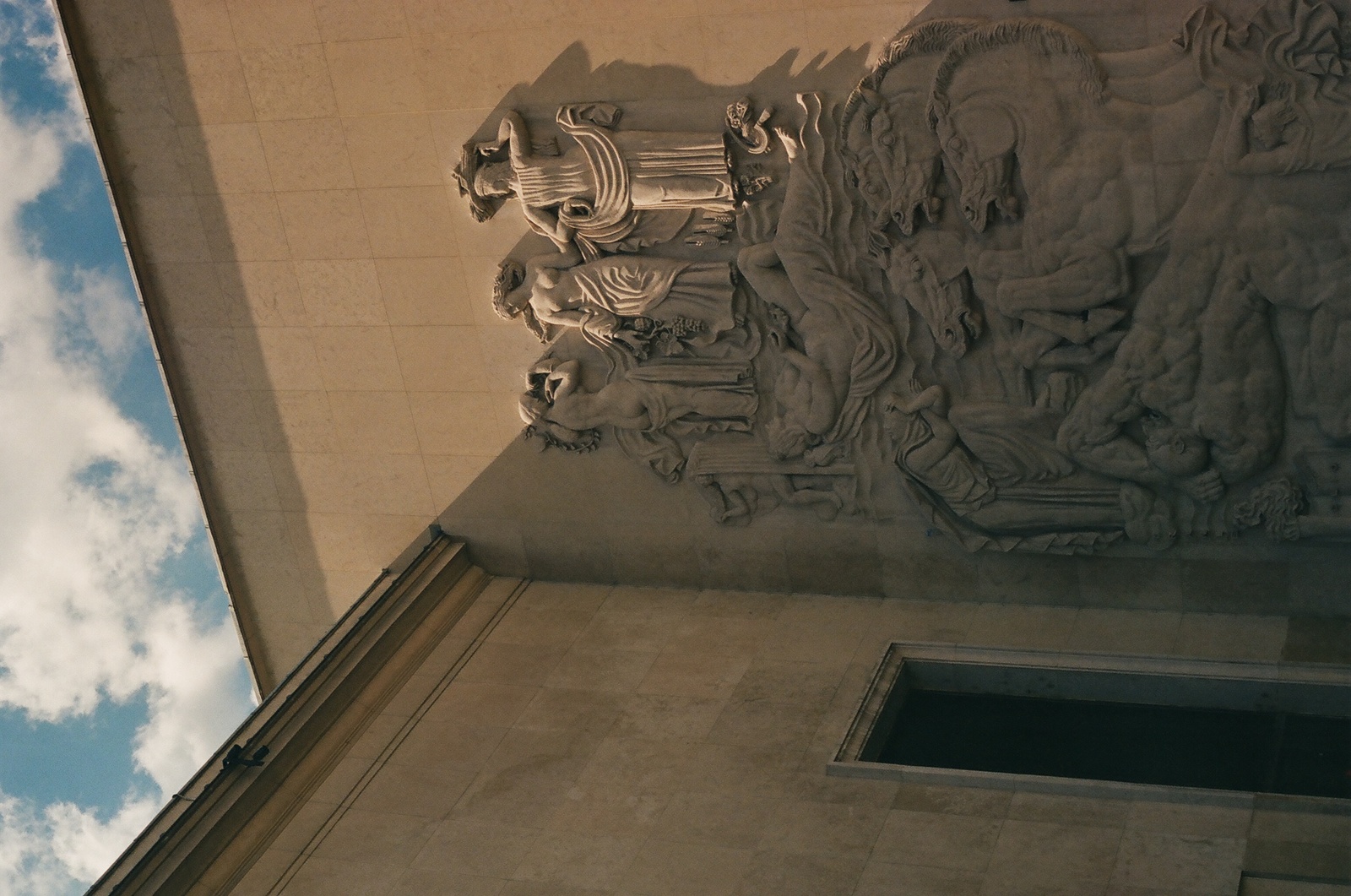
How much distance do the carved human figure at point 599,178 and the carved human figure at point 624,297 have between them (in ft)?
0.43

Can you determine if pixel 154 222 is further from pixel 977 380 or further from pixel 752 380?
pixel 977 380

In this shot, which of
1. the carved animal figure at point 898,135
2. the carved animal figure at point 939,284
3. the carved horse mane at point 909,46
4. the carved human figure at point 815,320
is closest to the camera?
the carved horse mane at point 909,46

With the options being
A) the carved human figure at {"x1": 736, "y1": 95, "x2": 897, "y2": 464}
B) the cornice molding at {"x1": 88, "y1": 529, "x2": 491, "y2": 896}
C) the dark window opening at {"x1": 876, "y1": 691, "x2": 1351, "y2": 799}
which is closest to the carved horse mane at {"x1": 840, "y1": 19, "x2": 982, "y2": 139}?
the carved human figure at {"x1": 736, "y1": 95, "x2": 897, "y2": 464}

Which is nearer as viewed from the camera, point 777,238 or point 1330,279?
point 1330,279

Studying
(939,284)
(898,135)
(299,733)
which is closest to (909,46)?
(898,135)

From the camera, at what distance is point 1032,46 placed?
21.5 ft

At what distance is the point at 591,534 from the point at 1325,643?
416 cm

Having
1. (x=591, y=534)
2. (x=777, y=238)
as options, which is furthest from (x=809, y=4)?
(x=591, y=534)

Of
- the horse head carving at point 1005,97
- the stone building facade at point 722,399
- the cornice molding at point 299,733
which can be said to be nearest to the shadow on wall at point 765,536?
the stone building facade at point 722,399

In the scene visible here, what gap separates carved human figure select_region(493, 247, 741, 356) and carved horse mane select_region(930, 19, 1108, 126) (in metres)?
1.58

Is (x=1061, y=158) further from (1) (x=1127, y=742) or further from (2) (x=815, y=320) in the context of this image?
(1) (x=1127, y=742)

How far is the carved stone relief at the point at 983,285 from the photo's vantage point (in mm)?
6348

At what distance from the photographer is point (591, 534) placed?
895cm

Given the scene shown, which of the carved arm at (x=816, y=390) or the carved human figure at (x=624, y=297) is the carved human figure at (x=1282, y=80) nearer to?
the carved arm at (x=816, y=390)
